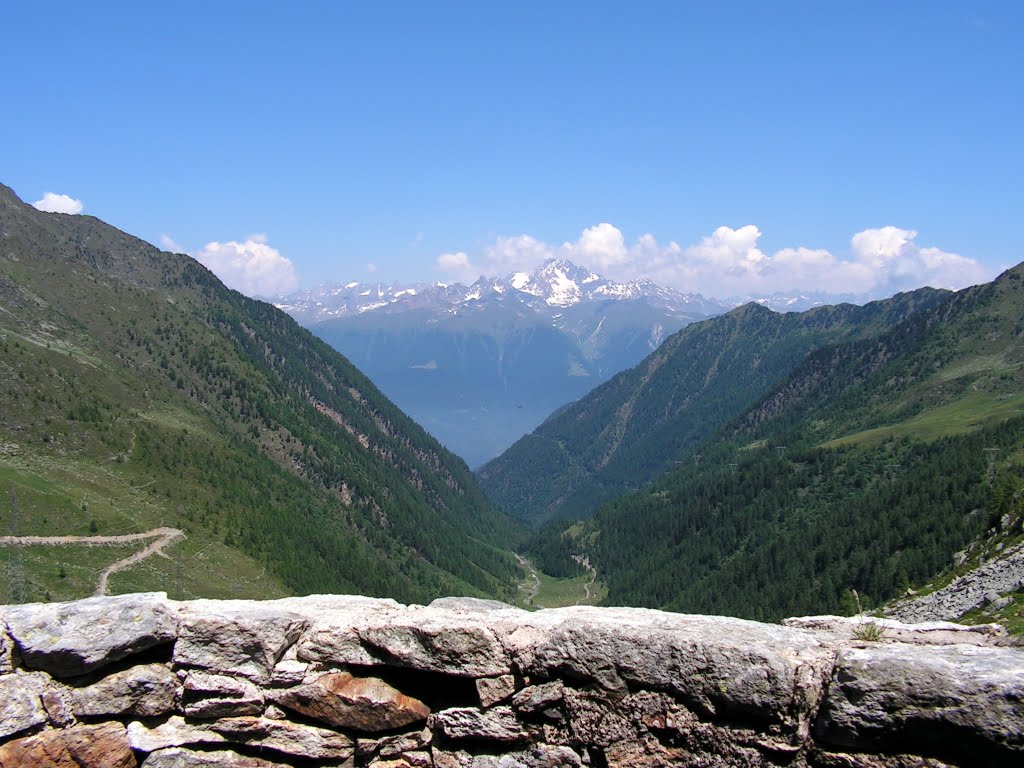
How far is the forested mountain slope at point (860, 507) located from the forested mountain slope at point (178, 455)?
50724mm

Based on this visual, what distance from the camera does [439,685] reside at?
11.1 meters

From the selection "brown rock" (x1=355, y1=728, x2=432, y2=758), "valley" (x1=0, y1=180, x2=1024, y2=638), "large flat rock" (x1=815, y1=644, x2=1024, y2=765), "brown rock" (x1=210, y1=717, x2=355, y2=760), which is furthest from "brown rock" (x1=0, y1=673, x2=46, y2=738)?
"valley" (x1=0, y1=180, x2=1024, y2=638)

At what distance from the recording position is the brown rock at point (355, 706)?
1066cm

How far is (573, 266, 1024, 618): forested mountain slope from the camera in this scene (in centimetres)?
8919

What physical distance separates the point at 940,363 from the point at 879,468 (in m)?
79.2

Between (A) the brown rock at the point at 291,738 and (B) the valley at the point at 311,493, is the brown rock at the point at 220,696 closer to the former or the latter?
(A) the brown rock at the point at 291,738

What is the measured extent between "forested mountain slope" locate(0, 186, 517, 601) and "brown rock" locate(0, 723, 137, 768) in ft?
234

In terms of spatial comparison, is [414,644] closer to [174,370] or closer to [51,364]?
[51,364]

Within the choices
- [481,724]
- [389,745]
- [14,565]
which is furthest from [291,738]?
[14,565]

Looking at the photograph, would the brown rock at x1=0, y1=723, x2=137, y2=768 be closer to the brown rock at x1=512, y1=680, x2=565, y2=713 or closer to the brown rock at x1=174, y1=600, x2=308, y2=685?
the brown rock at x1=174, y1=600, x2=308, y2=685

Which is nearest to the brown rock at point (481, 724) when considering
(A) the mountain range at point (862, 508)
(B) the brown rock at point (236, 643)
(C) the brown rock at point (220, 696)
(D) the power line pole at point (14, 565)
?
(B) the brown rock at point (236, 643)

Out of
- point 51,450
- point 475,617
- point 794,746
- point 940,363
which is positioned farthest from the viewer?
point 940,363

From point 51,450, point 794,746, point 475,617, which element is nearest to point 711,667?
point 794,746

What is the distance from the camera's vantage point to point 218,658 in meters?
10.9
